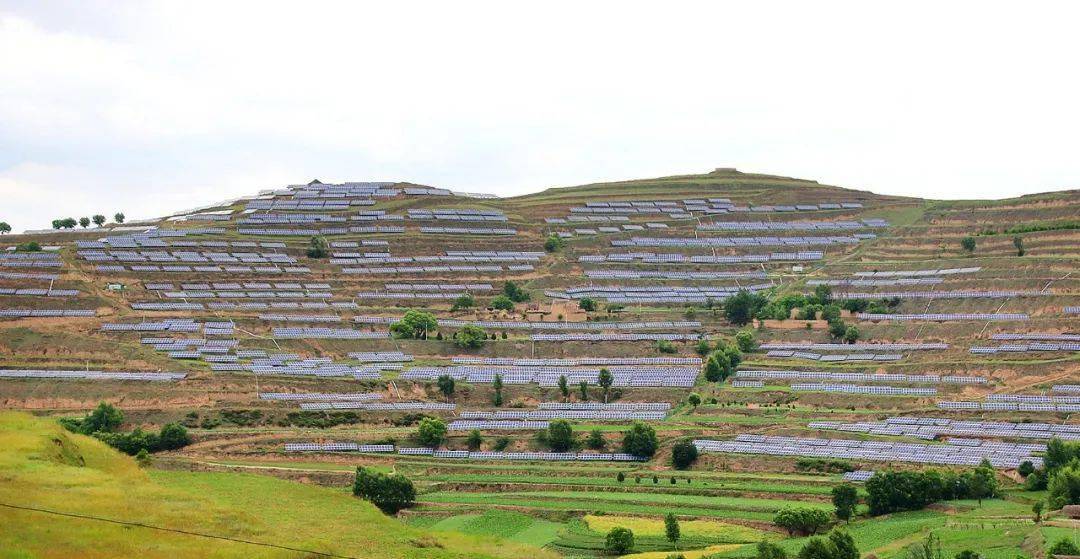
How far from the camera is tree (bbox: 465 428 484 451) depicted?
317 ft

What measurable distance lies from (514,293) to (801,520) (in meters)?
60.0

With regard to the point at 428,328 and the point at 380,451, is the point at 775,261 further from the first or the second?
the point at 380,451

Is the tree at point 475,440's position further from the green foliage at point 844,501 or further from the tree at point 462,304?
the tree at point 462,304

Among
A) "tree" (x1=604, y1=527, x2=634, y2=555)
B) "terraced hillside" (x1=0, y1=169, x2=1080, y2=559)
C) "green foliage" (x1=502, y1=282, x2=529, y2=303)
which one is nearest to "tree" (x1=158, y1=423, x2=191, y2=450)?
"terraced hillside" (x1=0, y1=169, x2=1080, y2=559)

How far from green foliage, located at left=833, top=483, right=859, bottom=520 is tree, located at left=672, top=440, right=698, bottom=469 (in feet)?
50.0

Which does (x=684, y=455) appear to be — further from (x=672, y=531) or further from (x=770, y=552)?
(x=770, y=552)

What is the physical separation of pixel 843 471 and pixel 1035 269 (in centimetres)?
4224

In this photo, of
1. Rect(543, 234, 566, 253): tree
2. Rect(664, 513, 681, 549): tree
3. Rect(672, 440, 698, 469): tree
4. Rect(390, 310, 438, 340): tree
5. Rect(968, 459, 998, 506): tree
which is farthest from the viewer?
Rect(543, 234, 566, 253): tree

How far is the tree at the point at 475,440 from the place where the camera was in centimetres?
9662

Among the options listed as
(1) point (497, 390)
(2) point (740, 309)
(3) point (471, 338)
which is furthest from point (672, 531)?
(2) point (740, 309)

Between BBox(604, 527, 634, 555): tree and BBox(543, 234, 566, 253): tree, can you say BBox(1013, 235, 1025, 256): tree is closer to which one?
BBox(543, 234, 566, 253): tree

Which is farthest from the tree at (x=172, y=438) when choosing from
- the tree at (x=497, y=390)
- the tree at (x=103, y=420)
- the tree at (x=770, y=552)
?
the tree at (x=770, y=552)

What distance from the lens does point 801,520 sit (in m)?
74.9

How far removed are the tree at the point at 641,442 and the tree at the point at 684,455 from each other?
90.1 inches
